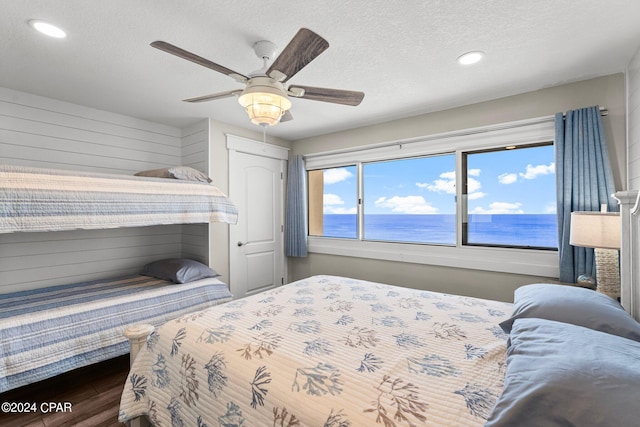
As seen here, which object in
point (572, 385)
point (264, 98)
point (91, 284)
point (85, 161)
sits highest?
point (264, 98)

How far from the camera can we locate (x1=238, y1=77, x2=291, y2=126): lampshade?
65.1 inches

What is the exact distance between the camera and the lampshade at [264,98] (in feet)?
5.43

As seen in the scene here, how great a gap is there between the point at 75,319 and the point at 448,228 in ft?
11.3

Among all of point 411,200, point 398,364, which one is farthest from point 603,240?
point 411,200

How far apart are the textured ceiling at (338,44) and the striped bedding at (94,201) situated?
2.68 feet

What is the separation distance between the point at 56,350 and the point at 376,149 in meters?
3.47

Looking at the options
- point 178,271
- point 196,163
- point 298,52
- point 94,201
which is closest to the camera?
point 298,52

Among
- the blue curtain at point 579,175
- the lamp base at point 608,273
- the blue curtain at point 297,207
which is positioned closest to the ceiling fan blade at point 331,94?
the blue curtain at point 579,175

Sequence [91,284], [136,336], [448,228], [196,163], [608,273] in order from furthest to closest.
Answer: [196,163]
[448,228]
[91,284]
[608,273]
[136,336]

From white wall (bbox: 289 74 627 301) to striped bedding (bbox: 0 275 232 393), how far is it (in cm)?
194

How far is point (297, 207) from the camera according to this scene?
418 cm

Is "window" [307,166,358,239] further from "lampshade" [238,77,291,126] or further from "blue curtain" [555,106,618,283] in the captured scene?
"lampshade" [238,77,291,126]

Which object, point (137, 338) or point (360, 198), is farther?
point (360, 198)

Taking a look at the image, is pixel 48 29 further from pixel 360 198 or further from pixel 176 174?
pixel 360 198
